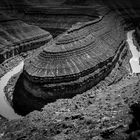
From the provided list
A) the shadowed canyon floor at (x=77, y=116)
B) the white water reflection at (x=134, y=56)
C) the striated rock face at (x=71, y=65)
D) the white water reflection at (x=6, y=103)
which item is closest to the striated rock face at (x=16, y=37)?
the white water reflection at (x=6, y=103)

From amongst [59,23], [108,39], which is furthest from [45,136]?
[59,23]

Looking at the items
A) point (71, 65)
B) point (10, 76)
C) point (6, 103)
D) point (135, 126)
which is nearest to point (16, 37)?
point (10, 76)

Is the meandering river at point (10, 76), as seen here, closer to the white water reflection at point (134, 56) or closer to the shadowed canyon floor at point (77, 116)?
the white water reflection at point (134, 56)

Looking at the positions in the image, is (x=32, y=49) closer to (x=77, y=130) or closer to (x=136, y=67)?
(x=136, y=67)

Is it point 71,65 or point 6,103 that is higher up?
point 71,65

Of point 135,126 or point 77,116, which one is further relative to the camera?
point 77,116

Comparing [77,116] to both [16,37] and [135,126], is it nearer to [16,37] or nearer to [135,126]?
[135,126]

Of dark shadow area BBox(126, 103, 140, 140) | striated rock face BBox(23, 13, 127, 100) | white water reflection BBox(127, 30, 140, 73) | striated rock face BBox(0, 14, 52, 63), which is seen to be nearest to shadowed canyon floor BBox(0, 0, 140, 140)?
dark shadow area BBox(126, 103, 140, 140)
